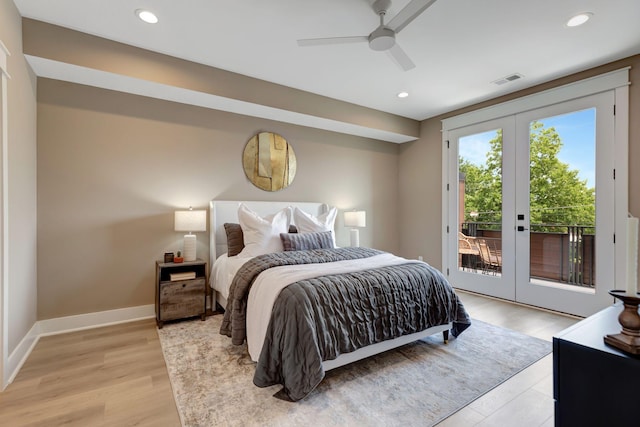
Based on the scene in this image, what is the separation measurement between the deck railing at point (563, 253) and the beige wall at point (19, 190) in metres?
5.23

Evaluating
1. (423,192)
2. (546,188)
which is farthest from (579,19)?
(423,192)

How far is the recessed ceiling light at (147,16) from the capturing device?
2.40 metres

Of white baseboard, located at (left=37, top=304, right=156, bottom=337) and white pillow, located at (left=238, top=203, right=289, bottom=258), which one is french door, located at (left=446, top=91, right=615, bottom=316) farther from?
white baseboard, located at (left=37, top=304, right=156, bottom=337)

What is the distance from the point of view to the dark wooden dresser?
1.04 metres

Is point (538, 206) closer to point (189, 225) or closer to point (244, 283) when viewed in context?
point (244, 283)

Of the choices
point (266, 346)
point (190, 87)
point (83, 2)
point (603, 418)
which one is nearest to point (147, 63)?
point (190, 87)

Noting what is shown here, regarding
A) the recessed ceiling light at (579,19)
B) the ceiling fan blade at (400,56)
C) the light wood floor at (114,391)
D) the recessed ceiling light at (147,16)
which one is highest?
the recessed ceiling light at (147,16)

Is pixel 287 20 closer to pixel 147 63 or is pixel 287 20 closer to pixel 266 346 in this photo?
pixel 147 63

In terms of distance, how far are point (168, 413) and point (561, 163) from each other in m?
4.58

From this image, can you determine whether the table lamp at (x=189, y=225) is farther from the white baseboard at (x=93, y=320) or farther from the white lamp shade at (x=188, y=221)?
the white baseboard at (x=93, y=320)

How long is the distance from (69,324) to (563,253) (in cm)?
551

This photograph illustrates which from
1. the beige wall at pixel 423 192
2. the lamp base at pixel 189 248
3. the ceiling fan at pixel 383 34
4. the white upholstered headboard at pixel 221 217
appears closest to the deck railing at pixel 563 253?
the beige wall at pixel 423 192

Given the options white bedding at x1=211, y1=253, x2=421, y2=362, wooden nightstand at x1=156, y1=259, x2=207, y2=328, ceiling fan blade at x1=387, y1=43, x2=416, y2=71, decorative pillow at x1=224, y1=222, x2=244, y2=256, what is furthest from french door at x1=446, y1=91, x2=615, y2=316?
wooden nightstand at x1=156, y1=259, x2=207, y2=328

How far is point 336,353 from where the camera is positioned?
6.61 ft
